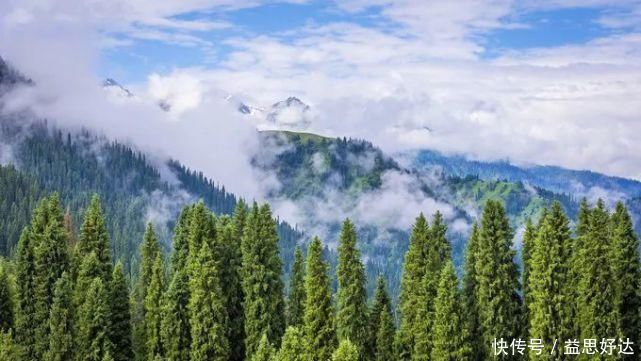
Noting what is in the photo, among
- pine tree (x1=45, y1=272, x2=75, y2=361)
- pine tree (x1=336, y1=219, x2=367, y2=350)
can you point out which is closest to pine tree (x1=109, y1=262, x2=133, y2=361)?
pine tree (x1=45, y1=272, x2=75, y2=361)

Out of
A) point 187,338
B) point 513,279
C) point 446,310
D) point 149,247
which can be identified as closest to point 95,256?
point 149,247

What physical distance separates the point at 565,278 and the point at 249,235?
1435 inches

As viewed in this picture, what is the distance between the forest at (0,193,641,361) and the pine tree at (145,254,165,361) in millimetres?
168

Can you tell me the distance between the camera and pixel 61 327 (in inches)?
3265

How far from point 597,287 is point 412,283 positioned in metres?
20.5

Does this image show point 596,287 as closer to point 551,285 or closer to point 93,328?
point 551,285

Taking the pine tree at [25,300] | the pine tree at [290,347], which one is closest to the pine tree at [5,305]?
the pine tree at [25,300]

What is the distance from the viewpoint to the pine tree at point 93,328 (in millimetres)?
82500

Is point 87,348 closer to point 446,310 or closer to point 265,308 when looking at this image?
point 265,308

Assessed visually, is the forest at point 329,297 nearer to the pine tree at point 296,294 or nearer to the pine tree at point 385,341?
the pine tree at point 385,341

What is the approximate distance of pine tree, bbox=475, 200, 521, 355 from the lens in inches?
3246

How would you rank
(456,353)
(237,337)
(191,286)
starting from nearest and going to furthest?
1. (456,353)
2. (191,286)
3. (237,337)

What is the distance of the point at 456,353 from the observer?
78.7m

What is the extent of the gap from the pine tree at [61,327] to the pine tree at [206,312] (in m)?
13.7
